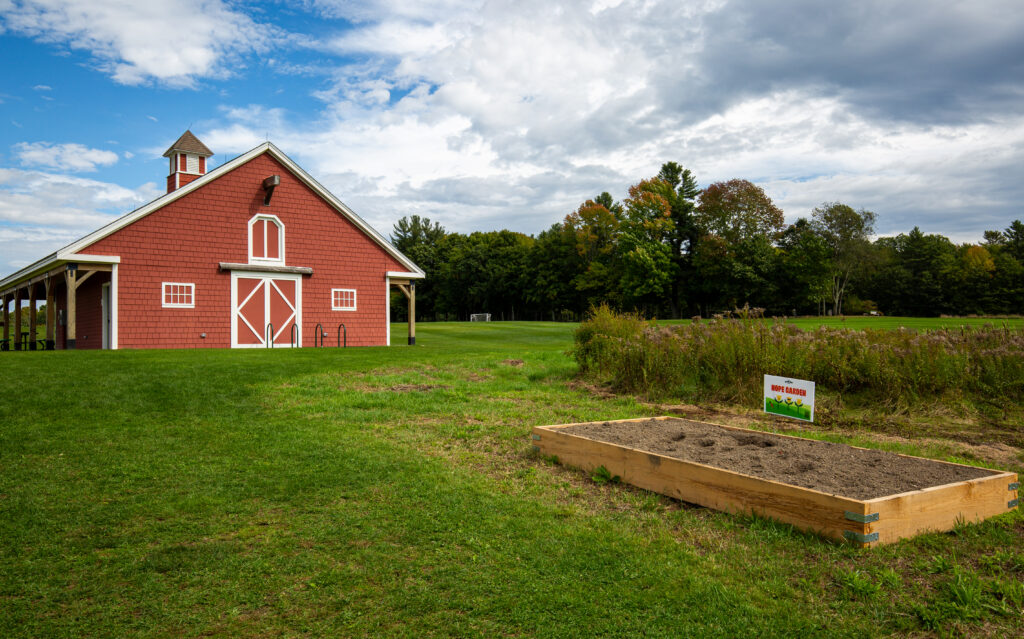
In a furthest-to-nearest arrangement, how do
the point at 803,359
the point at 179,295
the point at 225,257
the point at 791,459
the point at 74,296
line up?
the point at 225,257 < the point at 179,295 < the point at 74,296 < the point at 803,359 < the point at 791,459

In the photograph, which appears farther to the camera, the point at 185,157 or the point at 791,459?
the point at 185,157

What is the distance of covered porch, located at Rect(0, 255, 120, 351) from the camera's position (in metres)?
17.6

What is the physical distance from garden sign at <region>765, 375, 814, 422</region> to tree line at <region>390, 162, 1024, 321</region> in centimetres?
3993

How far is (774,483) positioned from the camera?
4.20 metres

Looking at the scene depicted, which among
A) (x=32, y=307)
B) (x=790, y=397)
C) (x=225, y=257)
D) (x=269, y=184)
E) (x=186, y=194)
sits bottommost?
(x=790, y=397)

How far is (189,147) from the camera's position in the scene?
→ 78.0 feet

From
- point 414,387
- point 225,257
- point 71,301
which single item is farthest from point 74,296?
point 414,387

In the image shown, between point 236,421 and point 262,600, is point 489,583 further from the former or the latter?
point 236,421

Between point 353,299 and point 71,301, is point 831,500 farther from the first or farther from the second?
point 353,299

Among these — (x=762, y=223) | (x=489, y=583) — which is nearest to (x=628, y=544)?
(x=489, y=583)

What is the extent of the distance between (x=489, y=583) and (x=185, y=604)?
4.98ft

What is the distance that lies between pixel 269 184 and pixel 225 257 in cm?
262

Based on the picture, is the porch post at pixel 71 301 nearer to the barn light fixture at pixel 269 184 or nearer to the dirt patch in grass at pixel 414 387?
the barn light fixture at pixel 269 184

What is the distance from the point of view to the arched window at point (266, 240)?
20.3m
